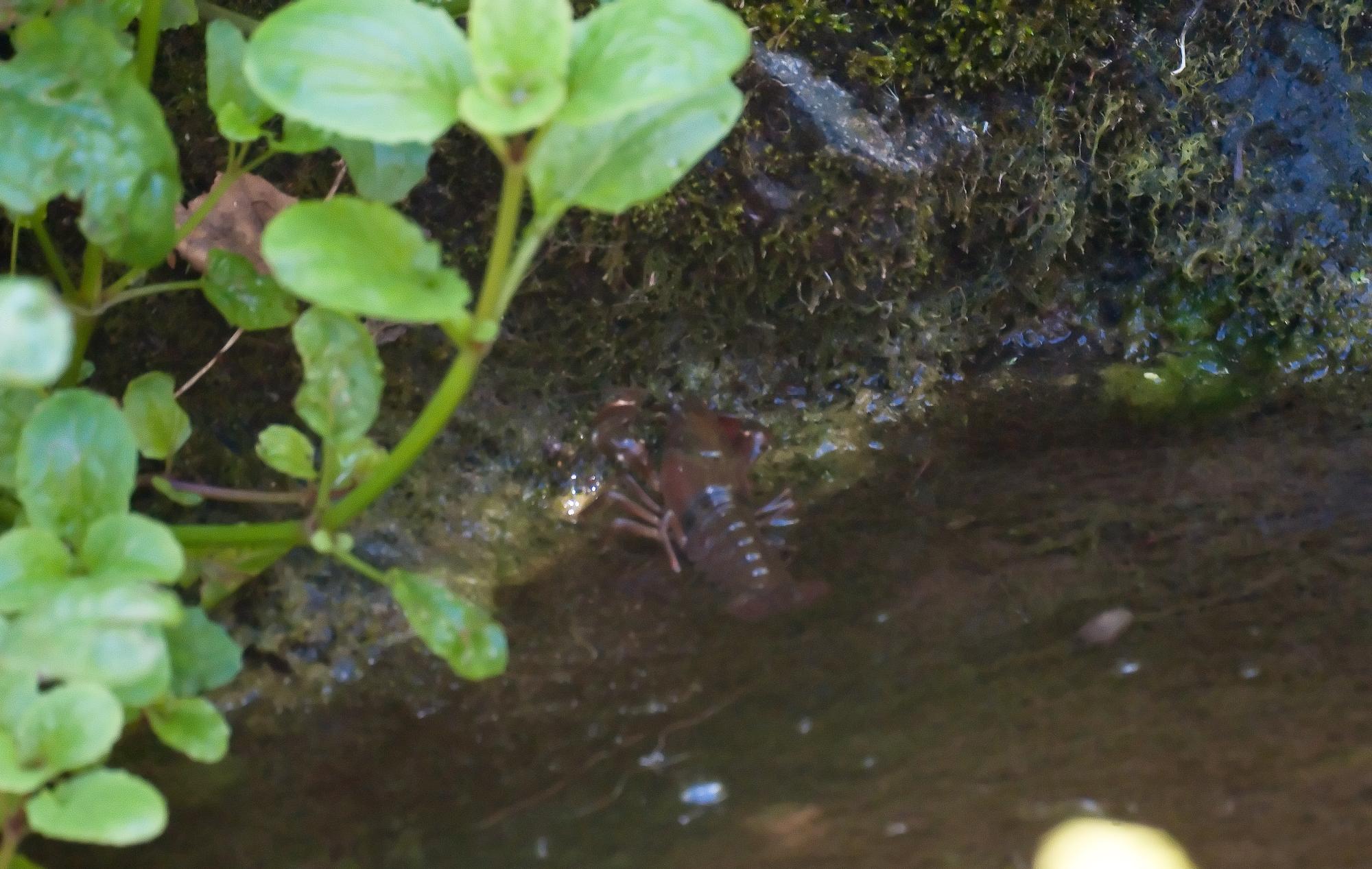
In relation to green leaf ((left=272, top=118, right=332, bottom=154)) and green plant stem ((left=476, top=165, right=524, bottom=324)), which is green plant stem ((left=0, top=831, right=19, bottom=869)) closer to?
green plant stem ((left=476, top=165, right=524, bottom=324))

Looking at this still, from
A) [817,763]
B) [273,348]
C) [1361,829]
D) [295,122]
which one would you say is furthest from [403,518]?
[1361,829]

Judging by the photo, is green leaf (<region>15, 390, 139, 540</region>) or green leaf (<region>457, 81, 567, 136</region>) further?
green leaf (<region>15, 390, 139, 540</region>)

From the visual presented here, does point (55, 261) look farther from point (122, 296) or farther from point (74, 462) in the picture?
point (74, 462)

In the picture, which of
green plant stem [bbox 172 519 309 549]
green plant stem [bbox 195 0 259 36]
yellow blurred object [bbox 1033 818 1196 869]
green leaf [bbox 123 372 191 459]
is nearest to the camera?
yellow blurred object [bbox 1033 818 1196 869]

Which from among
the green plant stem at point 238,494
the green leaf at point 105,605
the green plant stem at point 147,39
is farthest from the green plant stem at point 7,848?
the green plant stem at point 147,39

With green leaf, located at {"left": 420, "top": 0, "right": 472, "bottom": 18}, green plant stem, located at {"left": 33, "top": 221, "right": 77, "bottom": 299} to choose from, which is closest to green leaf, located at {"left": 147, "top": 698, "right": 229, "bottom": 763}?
green plant stem, located at {"left": 33, "top": 221, "right": 77, "bottom": 299}

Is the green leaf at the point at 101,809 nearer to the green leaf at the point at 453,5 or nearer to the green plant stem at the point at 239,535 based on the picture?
the green plant stem at the point at 239,535

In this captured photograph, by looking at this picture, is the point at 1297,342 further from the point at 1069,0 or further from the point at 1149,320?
the point at 1069,0
